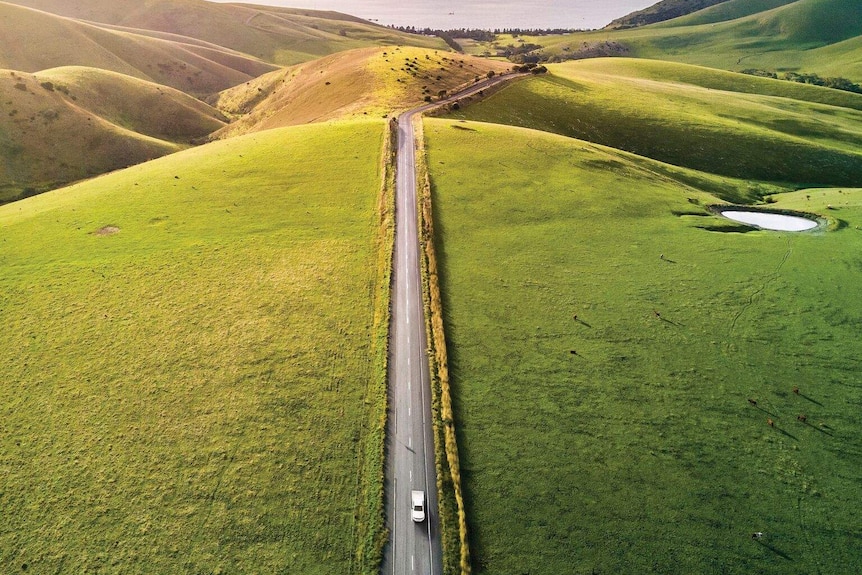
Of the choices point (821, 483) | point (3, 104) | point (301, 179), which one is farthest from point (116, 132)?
point (821, 483)

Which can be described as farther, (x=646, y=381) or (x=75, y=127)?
(x=75, y=127)

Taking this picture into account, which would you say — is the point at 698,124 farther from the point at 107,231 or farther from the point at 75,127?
the point at 75,127

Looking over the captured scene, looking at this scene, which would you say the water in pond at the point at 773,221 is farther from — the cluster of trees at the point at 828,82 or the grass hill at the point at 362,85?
the cluster of trees at the point at 828,82

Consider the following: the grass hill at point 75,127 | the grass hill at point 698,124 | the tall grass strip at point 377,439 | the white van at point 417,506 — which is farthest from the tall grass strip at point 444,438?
the grass hill at point 75,127

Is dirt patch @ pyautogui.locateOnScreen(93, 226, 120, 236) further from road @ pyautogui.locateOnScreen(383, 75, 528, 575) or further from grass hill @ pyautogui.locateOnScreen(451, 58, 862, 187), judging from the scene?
grass hill @ pyautogui.locateOnScreen(451, 58, 862, 187)

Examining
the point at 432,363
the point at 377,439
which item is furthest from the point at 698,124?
the point at 377,439

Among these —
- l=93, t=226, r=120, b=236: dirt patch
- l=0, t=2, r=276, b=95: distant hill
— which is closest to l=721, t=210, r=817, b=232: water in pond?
l=93, t=226, r=120, b=236: dirt patch
